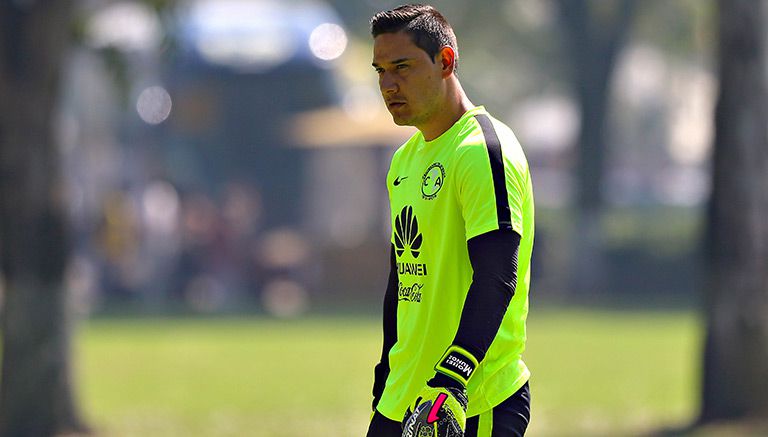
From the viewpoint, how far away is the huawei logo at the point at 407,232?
587 centimetres

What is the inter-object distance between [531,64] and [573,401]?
3361 cm

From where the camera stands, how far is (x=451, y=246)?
575 centimetres

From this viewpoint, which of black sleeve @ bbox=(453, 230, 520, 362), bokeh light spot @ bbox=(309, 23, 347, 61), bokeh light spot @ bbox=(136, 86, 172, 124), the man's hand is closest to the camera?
the man's hand

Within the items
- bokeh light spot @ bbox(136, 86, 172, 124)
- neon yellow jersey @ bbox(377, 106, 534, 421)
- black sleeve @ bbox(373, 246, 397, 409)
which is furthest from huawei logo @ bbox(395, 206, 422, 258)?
bokeh light spot @ bbox(136, 86, 172, 124)

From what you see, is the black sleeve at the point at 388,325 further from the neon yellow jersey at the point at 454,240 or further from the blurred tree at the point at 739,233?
the blurred tree at the point at 739,233

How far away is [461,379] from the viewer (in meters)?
5.45

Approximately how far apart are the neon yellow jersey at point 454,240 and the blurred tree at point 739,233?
7891mm

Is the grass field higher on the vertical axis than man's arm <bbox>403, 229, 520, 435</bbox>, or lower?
lower

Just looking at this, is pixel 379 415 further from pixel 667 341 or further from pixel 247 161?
pixel 247 161

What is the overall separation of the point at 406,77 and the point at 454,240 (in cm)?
56

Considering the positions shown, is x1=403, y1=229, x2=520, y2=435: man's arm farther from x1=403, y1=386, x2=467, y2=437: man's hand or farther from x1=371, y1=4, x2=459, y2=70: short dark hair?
x1=371, y1=4, x2=459, y2=70: short dark hair

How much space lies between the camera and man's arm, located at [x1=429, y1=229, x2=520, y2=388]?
17.9ft

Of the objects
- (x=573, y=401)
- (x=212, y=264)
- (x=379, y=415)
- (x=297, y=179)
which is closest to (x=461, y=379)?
(x=379, y=415)

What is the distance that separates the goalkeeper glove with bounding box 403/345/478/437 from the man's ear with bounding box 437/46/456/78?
954mm
